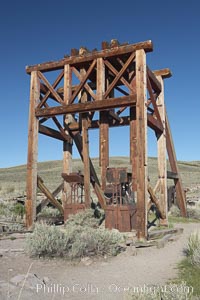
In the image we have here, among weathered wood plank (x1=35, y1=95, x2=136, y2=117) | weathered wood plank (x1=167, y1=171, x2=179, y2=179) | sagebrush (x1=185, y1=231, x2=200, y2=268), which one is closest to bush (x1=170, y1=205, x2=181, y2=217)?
weathered wood plank (x1=167, y1=171, x2=179, y2=179)

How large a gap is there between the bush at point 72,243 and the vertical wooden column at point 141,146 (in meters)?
1.24

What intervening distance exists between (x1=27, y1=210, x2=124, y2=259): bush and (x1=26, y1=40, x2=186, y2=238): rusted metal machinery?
5.01 ft

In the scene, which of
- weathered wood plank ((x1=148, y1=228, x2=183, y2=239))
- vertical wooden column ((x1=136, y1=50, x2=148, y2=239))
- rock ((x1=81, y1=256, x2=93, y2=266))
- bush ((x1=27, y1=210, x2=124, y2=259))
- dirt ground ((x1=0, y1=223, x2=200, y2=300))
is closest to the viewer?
dirt ground ((x1=0, y1=223, x2=200, y2=300))

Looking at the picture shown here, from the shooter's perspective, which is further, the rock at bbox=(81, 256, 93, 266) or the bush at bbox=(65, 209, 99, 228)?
the bush at bbox=(65, 209, 99, 228)

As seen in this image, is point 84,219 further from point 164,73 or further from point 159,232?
point 164,73

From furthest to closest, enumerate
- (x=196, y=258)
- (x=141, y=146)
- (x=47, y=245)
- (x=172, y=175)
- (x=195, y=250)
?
1. (x=172, y=175)
2. (x=141, y=146)
3. (x=47, y=245)
4. (x=195, y=250)
5. (x=196, y=258)

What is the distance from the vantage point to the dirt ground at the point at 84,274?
174 inches

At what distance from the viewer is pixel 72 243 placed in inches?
278

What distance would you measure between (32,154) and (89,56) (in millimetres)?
3703

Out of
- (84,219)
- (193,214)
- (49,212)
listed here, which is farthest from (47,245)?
(193,214)

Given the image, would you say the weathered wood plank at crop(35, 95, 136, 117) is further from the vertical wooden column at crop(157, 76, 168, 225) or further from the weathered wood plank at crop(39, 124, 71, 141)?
the vertical wooden column at crop(157, 76, 168, 225)

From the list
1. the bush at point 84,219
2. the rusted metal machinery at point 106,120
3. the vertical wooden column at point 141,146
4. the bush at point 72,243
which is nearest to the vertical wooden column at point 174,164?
the rusted metal machinery at point 106,120

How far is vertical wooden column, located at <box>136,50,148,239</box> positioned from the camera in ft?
28.0

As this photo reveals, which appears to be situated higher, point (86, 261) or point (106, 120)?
point (106, 120)
